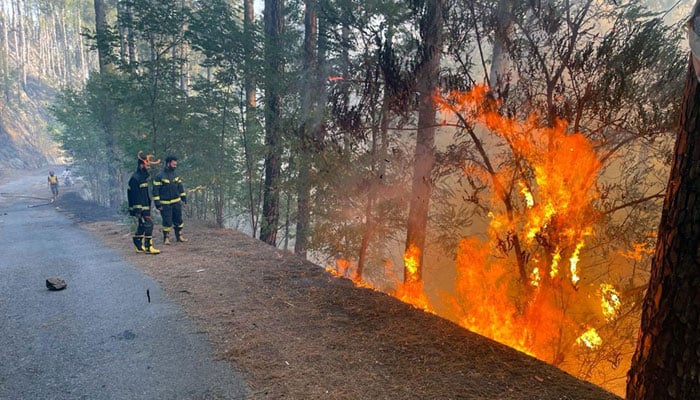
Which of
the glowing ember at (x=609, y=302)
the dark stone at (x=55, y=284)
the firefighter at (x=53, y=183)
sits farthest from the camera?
the firefighter at (x=53, y=183)

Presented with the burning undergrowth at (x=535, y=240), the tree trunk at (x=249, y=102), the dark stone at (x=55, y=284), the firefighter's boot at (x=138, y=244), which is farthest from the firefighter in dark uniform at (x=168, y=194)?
the burning undergrowth at (x=535, y=240)

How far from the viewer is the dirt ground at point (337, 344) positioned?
3668mm

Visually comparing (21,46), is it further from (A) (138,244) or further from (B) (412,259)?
(B) (412,259)

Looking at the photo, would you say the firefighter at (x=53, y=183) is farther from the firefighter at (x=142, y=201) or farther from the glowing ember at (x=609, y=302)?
the glowing ember at (x=609, y=302)

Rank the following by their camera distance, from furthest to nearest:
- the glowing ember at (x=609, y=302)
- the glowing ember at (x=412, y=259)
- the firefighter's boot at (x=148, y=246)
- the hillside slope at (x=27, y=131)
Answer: the hillside slope at (x=27, y=131), the glowing ember at (x=412, y=259), the glowing ember at (x=609, y=302), the firefighter's boot at (x=148, y=246)

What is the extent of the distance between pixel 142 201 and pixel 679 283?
32.9 ft

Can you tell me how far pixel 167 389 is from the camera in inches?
149

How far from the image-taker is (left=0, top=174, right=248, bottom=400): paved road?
3838 mm

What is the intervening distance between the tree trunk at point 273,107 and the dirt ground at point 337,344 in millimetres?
5928

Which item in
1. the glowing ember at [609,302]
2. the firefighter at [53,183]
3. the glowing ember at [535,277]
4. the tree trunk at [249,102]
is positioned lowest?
the glowing ember at [609,302]

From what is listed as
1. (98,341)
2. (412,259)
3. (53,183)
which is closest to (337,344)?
(98,341)

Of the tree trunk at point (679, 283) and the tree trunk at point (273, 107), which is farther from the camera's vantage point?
the tree trunk at point (273, 107)

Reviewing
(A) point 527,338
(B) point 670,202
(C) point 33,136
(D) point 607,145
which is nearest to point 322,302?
(B) point 670,202

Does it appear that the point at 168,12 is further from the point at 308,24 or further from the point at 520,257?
the point at 520,257
